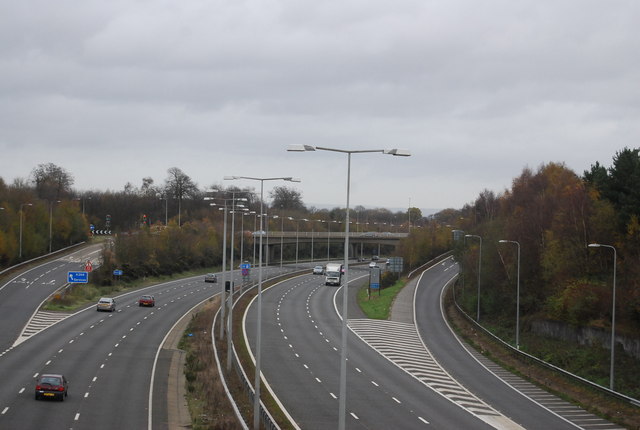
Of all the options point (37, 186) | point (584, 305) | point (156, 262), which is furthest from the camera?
point (37, 186)

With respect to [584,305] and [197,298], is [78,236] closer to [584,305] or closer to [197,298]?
[197,298]

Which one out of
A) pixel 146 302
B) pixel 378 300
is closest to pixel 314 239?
pixel 378 300

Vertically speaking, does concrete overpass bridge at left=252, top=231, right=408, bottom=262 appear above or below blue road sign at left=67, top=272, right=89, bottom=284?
above

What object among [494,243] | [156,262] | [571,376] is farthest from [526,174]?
[571,376]

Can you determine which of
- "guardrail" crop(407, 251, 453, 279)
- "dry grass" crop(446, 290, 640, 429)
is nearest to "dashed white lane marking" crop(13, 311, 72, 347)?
"dry grass" crop(446, 290, 640, 429)

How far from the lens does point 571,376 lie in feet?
138

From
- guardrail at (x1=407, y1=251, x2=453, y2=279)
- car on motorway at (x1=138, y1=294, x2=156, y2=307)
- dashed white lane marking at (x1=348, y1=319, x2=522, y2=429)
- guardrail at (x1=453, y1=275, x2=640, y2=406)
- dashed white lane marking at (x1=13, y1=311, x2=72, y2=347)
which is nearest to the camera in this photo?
dashed white lane marking at (x1=348, y1=319, x2=522, y2=429)

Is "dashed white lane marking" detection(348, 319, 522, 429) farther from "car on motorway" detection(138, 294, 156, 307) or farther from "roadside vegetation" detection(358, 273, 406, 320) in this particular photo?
"car on motorway" detection(138, 294, 156, 307)

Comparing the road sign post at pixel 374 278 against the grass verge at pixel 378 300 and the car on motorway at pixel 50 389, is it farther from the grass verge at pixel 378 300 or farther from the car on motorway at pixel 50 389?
the car on motorway at pixel 50 389

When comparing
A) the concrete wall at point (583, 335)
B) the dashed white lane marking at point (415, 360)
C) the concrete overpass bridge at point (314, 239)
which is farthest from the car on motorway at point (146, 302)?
the concrete overpass bridge at point (314, 239)

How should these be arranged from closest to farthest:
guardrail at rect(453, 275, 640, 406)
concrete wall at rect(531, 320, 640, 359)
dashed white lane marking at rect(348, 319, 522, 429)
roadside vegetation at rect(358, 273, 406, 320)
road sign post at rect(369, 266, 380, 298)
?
dashed white lane marking at rect(348, 319, 522, 429)
guardrail at rect(453, 275, 640, 406)
concrete wall at rect(531, 320, 640, 359)
roadside vegetation at rect(358, 273, 406, 320)
road sign post at rect(369, 266, 380, 298)

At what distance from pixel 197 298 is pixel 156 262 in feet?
74.1

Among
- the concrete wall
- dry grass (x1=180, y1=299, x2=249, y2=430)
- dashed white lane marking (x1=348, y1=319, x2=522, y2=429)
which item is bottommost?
dashed white lane marking (x1=348, y1=319, x2=522, y2=429)

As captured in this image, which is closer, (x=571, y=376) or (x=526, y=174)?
(x=571, y=376)
